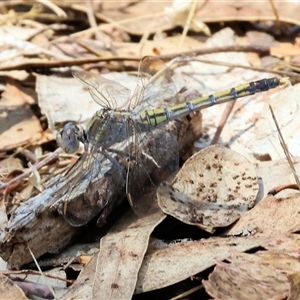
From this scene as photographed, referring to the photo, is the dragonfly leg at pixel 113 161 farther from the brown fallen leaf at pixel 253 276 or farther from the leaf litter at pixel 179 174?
the brown fallen leaf at pixel 253 276

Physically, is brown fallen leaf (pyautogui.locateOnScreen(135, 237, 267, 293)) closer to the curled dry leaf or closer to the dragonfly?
the curled dry leaf

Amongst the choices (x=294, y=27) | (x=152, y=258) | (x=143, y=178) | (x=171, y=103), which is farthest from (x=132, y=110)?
(x=294, y=27)

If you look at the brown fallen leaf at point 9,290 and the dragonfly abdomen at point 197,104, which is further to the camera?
the dragonfly abdomen at point 197,104

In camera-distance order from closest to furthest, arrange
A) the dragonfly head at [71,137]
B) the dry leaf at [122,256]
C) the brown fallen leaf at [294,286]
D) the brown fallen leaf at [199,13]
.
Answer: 1. the brown fallen leaf at [294,286]
2. the dry leaf at [122,256]
3. the dragonfly head at [71,137]
4. the brown fallen leaf at [199,13]

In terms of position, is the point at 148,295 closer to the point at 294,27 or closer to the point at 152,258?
the point at 152,258

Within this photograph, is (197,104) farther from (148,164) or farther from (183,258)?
(183,258)

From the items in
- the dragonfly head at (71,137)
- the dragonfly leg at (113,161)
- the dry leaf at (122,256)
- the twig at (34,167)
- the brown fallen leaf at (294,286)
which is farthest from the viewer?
the twig at (34,167)

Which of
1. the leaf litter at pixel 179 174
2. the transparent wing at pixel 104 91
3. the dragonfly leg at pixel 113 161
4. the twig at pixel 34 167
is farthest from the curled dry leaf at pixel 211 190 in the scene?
the twig at pixel 34 167

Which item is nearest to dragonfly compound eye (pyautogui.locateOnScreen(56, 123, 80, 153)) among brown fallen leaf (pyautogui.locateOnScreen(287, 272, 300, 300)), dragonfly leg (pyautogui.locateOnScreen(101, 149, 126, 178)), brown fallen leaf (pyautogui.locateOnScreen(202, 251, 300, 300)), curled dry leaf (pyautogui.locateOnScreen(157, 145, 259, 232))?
dragonfly leg (pyautogui.locateOnScreen(101, 149, 126, 178))
